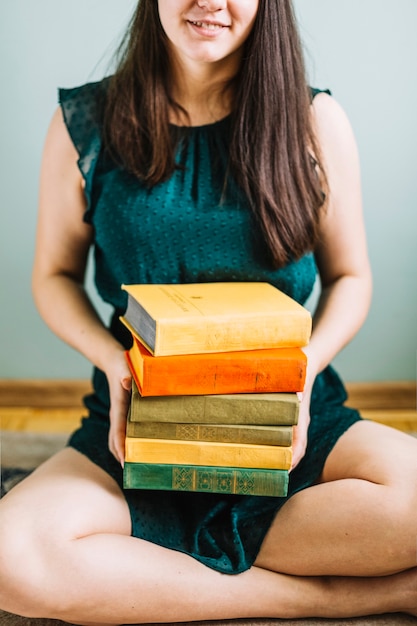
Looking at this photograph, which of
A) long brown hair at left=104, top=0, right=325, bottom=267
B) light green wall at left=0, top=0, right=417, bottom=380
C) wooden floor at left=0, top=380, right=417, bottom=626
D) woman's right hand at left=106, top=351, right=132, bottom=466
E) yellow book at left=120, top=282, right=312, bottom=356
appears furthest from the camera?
wooden floor at left=0, top=380, right=417, bottom=626

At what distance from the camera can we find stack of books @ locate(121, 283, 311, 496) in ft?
3.28

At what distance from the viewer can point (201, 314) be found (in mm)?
1003

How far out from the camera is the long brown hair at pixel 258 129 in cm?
121

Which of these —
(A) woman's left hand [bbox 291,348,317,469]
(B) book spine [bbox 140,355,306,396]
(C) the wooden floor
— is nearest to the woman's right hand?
(B) book spine [bbox 140,355,306,396]

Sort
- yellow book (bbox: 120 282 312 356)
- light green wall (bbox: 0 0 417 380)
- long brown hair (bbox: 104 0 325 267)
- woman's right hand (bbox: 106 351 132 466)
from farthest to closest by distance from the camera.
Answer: light green wall (bbox: 0 0 417 380) → long brown hair (bbox: 104 0 325 267) → woman's right hand (bbox: 106 351 132 466) → yellow book (bbox: 120 282 312 356)

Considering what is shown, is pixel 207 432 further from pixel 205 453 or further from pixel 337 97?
pixel 337 97

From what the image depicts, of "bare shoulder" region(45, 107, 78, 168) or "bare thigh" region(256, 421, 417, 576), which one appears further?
"bare shoulder" region(45, 107, 78, 168)

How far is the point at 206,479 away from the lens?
3.49 ft

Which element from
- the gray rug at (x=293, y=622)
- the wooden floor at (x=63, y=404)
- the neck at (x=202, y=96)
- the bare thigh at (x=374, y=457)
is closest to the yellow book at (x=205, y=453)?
the bare thigh at (x=374, y=457)

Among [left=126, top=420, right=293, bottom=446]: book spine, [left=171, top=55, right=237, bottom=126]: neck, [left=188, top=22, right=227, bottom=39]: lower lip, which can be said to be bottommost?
[left=126, top=420, right=293, bottom=446]: book spine

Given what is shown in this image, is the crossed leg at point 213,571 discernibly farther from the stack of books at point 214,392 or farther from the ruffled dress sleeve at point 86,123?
the ruffled dress sleeve at point 86,123

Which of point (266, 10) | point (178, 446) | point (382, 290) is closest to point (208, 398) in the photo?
point (178, 446)

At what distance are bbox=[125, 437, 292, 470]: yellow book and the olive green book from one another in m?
0.04

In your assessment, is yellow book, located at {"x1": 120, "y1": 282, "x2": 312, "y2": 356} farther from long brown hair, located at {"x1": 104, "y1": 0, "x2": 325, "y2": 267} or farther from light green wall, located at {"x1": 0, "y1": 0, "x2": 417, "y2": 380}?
light green wall, located at {"x1": 0, "y1": 0, "x2": 417, "y2": 380}
